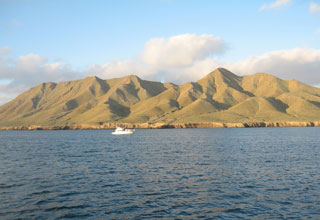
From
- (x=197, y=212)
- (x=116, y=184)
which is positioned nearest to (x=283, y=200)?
(x=197, y=212)

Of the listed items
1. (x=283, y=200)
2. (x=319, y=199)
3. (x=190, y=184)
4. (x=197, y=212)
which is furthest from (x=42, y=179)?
(x=319, y=199)

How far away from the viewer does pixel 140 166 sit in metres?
56.6

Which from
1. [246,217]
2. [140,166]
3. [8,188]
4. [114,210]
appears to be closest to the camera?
[246,217]

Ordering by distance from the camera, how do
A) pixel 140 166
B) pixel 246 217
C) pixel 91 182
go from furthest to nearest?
pixel 140 166 < pixel 91 182 < pixel 246 217

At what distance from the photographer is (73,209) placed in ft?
100

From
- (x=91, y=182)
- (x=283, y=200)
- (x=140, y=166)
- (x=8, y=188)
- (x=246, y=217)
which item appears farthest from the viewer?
(x=140, y=166)

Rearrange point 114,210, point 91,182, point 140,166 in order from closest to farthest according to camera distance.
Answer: point 114,210 → point 91,182 → point 140,166

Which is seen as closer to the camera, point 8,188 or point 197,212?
point 197,212

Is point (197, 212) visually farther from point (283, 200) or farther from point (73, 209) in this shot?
point (73, 209)

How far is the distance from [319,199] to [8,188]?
1568 inches

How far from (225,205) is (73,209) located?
16.5m

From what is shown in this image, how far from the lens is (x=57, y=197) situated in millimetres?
35031

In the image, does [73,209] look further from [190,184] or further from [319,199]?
[319,199]

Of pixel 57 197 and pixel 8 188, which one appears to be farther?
pixel 8 188
